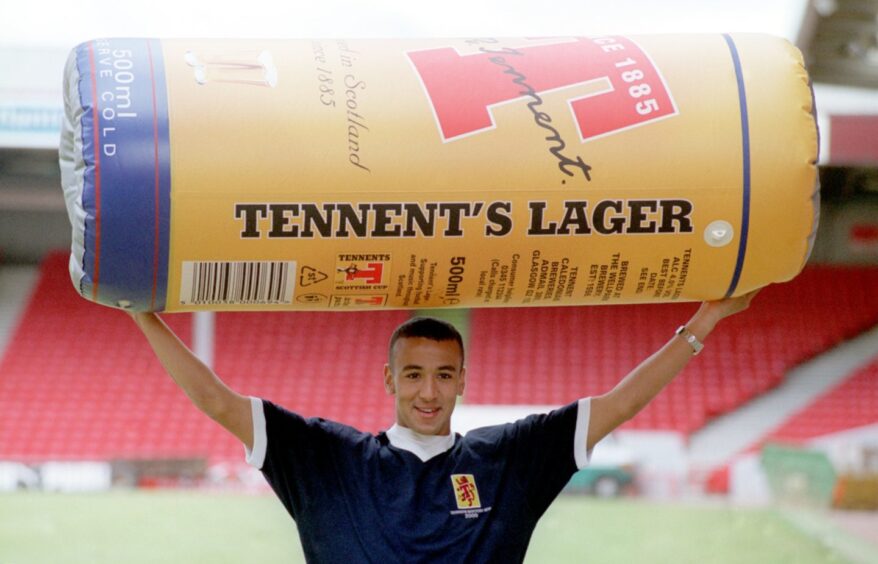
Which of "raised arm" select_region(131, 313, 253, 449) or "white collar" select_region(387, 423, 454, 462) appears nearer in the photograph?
"raised arm" select_region(131, 313, 253, 449)

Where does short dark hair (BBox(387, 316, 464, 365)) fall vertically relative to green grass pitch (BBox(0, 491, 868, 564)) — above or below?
above

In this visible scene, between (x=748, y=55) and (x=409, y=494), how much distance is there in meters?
1.06

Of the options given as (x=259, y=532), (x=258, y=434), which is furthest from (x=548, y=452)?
(x=259, y=532)

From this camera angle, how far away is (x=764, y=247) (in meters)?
2.24

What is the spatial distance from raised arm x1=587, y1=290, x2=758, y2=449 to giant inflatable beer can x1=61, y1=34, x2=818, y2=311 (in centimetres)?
19

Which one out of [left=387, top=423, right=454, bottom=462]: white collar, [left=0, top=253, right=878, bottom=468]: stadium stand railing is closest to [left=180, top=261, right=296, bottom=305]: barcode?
[left=387, top=423, right=454, bottom=462]: white collar

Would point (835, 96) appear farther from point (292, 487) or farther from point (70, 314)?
point (292, 487)

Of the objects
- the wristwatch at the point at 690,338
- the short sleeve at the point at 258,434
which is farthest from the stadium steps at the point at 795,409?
the short sleeve at the point at 258,434

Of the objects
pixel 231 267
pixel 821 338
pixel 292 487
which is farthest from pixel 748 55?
pixel 821 338

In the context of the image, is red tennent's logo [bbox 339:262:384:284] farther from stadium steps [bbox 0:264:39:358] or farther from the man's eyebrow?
stadium steps [bbox 0:264:39:358]

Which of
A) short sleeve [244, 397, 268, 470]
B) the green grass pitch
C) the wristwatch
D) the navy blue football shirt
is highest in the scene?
the wristwatch

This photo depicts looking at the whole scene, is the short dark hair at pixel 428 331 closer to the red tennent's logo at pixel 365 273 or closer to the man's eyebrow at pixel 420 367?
the man's eyebrow at pixel 420 367

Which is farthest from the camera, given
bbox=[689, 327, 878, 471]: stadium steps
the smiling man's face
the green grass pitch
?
bbox=[689, 327, 878, 471]: stadium steps

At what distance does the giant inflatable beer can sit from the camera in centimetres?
206
